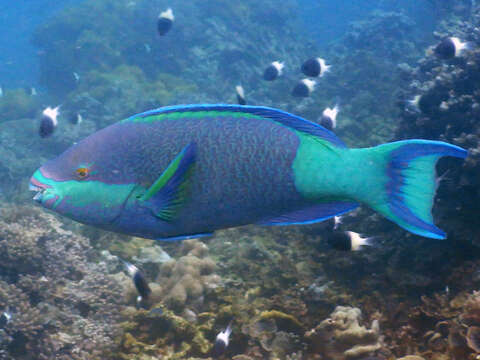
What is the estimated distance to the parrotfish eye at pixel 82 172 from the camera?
1.24 metres

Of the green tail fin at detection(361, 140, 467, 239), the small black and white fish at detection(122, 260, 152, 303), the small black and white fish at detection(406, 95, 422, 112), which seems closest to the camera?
the green tail fin at detection(361, 140, 467, 239)

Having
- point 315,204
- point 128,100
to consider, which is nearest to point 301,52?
point 128,100

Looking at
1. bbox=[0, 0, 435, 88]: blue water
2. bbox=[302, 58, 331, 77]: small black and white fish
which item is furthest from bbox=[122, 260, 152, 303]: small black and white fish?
bbox=[0, 0, 435, 88]: blue water

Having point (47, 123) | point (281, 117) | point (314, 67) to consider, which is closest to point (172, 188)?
point (281, 117)

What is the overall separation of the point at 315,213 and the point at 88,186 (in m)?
0.82

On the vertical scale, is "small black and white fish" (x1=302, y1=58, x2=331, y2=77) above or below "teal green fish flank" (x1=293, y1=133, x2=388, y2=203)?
below

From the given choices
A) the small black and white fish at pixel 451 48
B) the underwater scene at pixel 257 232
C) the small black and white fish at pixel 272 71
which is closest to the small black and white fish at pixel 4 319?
the underwater scene at pixel 257 232

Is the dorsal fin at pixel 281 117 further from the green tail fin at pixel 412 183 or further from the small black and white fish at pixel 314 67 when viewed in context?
the small black and white fish at pixel 314 67

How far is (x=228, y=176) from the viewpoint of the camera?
1187 mm

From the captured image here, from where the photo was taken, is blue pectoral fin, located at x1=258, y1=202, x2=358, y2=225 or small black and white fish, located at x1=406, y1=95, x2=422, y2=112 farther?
small black and white fish, located at x1=406, y1=95, x2=422, y2=112

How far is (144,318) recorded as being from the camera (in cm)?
382

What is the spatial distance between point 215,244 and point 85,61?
1831 centimetres

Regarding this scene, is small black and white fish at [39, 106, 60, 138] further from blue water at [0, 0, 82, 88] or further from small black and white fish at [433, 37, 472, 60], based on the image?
blue water at [0, 0, 82, 88]

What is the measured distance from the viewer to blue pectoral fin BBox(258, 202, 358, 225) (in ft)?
3.92
